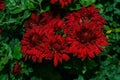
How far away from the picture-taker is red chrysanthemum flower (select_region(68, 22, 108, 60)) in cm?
184

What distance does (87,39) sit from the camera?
1.86 m

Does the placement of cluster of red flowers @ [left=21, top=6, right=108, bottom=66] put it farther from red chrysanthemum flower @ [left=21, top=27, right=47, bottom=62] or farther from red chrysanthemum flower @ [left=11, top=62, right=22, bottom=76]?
red chrysanthemum flower @ [left=11, top=62, right=22, bottom=76]

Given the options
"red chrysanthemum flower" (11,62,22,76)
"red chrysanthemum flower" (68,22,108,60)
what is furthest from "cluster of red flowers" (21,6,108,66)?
"red chrysanthemum flower" (11,62,22,76)

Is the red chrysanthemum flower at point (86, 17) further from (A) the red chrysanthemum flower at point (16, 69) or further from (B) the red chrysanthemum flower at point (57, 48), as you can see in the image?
(A) the red chrysanthemum flower at point (16, 69)

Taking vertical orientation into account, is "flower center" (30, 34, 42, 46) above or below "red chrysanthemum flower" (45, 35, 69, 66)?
above

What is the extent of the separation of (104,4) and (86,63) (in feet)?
1.86

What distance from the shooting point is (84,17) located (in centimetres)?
201

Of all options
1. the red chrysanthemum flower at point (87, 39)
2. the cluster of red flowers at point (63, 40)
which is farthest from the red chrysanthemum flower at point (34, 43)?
the red chrysanthemum flower at point (87, 39)

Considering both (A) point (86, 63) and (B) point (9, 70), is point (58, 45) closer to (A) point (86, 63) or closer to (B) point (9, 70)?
(A) point (86, 63)

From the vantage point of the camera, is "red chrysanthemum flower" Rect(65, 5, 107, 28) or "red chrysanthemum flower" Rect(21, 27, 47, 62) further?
"red chrysanthemum flower" Rect(65, 5, 107, 28)

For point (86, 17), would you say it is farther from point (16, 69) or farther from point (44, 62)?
point (16, 69)

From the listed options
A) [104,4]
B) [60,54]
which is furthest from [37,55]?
[104,4]

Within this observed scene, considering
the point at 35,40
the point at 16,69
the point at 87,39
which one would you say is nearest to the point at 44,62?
the point at 16,69

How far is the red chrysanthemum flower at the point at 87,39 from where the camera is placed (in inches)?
72.4
